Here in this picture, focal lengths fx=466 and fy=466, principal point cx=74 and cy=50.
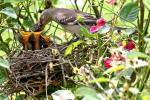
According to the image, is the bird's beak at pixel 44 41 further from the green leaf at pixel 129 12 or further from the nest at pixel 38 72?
the green leaf at pixel 129 12

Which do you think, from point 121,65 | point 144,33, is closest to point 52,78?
point 144,33

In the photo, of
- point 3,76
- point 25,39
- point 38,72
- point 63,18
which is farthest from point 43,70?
point 63,18

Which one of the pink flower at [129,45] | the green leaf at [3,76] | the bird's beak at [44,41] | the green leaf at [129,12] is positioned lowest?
the bird's beak at [44,41]

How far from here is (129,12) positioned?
1.67 meters

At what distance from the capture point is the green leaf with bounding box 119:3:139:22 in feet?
5.46

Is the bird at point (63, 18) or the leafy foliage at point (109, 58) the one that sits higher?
→ the leafy foliage at point (109, 58)

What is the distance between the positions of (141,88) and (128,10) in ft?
0.95

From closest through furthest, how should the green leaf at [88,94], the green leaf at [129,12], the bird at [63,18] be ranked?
the green leaf at [88,94], the green leaf at [129,12], the bird at [63,18]

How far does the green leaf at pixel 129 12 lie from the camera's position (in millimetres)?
1665

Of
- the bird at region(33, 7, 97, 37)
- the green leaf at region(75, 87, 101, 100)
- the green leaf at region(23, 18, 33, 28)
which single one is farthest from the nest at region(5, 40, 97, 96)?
the bird at region(33, 7, 97, 37)

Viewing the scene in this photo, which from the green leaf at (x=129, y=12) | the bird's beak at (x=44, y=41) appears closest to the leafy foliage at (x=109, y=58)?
the green leaf at (x=129, y=12)

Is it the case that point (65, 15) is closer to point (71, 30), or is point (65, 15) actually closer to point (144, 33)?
point (71, 30)

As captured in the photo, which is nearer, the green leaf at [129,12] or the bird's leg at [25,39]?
the green leaf at [129,12]

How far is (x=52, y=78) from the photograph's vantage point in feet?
7.22
